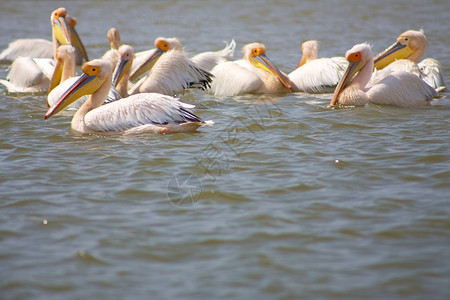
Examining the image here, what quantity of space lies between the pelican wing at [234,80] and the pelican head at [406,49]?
1.47 m

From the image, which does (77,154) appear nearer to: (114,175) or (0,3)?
(114,175)

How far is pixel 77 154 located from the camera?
4.49 meters

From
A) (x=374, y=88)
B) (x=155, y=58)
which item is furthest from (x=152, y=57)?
(x=374, y=88)

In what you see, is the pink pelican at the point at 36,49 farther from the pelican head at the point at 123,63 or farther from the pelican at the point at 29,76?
the pelican head at the point at 123,63

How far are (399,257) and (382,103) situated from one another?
336 centimetres

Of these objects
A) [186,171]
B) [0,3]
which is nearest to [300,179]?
[186,171]

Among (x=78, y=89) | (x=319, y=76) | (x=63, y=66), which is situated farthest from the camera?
(x=319, y=76)

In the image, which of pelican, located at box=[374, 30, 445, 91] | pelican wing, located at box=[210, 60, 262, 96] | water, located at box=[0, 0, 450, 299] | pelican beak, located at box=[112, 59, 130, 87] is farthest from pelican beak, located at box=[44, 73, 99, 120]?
pelican, located at box=[374, 30, 445, 91]

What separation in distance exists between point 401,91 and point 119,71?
289 cm

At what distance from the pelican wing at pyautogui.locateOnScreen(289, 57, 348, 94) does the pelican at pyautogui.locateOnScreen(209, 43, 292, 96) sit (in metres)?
0.15

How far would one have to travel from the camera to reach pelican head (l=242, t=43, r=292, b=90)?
21.9 ft

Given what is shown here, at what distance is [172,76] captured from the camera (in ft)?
20.8

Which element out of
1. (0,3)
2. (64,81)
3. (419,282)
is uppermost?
(0,3)

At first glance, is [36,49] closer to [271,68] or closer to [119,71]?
[119,71]
